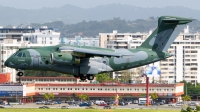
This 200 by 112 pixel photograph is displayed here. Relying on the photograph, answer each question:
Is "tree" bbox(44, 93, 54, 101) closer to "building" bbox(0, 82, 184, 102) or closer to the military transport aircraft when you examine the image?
"building" bbox(0, 82, 184, 102)

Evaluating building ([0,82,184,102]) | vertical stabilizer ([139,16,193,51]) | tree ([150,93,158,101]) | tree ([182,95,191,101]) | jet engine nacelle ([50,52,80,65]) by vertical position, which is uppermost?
vertical stabilizer ([139,16,193,51])

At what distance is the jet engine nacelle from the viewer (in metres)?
75.1

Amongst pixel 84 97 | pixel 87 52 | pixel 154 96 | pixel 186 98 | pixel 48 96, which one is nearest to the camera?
pixel 87 52

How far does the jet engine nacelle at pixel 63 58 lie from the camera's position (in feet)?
246

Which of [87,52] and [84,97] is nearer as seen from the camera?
[87,52]

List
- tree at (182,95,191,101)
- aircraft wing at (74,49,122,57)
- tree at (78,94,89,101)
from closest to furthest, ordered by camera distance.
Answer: aircraft wing at (74,49,122,57) < tree at (78,94,89,101) < tree at (182,95,191,101)

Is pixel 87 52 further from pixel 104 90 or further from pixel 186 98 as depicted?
pixel 186 98

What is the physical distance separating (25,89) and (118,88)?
21677 mm

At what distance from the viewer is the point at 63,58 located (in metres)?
75.5

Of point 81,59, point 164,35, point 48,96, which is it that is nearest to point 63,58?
point 81,59

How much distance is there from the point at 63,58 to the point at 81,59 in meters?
2.11

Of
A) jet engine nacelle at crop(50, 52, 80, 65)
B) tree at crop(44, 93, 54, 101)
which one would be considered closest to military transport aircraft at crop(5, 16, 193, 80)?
jet engine nacelle at crop(50, 52, 80, 65)

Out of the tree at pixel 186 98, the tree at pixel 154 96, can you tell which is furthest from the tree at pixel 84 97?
the tree at pixel 186 98

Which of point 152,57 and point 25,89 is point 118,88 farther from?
point 152,57
